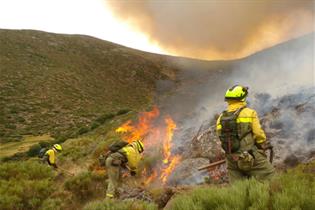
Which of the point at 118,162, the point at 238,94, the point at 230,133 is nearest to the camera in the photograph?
the point at 230,133

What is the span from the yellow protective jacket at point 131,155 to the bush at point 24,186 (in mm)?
2801

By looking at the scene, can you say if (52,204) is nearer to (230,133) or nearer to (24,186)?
(24,186)

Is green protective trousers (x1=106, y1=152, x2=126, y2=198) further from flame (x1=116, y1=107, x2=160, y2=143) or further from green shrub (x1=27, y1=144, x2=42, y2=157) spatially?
green shrub (x1=27, y1=144, x2=42, y2=157)

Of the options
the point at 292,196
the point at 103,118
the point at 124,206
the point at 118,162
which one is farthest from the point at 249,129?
the point at 103,118

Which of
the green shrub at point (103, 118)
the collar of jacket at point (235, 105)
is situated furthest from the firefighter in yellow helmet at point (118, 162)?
the green shrub at point (103, 118)

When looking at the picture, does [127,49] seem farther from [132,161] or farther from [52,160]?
[132,161]

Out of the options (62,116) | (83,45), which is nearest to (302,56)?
(62,116)

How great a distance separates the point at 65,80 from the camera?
60.9 meters

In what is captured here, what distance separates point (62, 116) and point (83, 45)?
37809mm

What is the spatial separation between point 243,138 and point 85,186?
6.85 meters

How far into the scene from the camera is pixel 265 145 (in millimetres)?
6488

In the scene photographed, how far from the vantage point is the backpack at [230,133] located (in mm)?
6352

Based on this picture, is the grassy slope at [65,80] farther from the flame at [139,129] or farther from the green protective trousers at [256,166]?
the green protective trousers at [256,166]

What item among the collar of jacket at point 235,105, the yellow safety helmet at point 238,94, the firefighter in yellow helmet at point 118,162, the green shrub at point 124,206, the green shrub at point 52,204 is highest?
the yellow safety helmet at point 238,94
